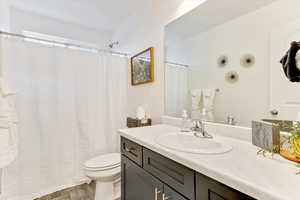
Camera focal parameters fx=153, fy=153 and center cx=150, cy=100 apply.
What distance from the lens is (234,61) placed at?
3.46 feet

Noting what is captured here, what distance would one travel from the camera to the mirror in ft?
2.76

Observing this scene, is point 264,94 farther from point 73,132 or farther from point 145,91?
point 73,132

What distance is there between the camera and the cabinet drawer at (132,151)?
1042mm

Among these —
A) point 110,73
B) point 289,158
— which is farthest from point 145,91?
point 289,158

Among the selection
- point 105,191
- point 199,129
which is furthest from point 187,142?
Answer: point 105,191

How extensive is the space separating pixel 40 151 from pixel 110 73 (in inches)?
49.7

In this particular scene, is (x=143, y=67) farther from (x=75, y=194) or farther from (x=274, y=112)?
(x=75, y=194)

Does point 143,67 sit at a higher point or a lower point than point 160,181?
higher

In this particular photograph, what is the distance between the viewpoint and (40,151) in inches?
68.7

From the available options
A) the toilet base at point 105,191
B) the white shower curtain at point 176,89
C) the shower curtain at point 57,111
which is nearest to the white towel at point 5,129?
the shower curtain at point 57,111

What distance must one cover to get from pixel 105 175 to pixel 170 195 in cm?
92

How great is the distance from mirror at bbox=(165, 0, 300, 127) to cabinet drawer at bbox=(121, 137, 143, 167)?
0.57 meters

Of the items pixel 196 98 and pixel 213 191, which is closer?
pixel 213 191

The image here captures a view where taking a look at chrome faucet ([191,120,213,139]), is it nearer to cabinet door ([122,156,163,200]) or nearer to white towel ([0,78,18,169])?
cabinet door ([122,156,163,200])
